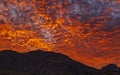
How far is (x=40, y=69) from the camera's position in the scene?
16400 cm

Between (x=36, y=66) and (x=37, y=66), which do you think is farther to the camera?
(x=36, y=66)

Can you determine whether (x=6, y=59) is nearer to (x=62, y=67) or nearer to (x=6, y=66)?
(x=6, y=66)

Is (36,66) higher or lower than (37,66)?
lower

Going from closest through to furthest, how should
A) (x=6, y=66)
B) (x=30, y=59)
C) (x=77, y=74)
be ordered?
(x=77, y=74)
(x=6, y=66)
(x=30, y=59)

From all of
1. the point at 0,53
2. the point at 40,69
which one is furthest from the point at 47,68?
the point at 0,53

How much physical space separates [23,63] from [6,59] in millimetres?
13801

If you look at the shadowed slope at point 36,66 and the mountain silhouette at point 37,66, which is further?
the shadowed slope at point 36,66

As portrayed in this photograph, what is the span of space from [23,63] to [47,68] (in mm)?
30824

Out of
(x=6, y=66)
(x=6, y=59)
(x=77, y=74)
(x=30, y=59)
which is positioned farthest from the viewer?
(x=30, y=59)

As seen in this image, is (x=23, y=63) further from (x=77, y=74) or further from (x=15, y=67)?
(x=77, y=74)

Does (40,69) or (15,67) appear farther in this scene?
(15,67)

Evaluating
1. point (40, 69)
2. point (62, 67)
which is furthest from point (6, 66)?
point (62, 67)

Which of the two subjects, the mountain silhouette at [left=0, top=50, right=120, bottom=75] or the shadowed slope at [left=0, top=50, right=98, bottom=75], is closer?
the mountain silhouette at [left=0, top=50, right=120, bottom=75]

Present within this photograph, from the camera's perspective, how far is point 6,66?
168000mm
